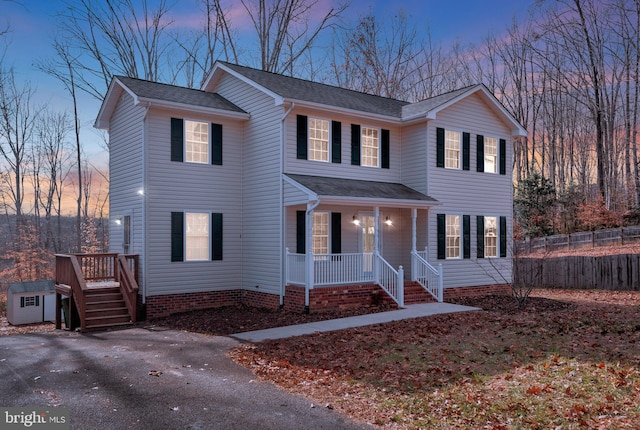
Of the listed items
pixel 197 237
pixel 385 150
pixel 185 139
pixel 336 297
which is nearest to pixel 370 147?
pixel 385 150

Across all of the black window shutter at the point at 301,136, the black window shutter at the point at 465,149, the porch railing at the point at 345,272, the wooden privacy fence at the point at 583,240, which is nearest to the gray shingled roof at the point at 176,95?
the black window shutter at the point at 301,136

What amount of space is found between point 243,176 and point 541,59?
28.5 m

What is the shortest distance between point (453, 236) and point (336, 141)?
536 centimetres

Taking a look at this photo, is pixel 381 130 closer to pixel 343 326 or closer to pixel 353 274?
pixel 353 274

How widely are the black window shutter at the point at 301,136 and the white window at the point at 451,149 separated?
5.19 m

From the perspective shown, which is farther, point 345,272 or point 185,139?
point 185,139

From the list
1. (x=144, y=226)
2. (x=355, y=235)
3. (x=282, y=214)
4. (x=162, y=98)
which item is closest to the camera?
(x=144, y=226)

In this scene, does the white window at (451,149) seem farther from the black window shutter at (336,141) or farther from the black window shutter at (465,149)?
the black window shutter at (336,141)

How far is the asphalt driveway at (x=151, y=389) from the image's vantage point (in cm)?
600

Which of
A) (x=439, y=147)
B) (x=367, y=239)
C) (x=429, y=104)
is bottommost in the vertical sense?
(x=367, y=239)

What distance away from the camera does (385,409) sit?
6.33 m

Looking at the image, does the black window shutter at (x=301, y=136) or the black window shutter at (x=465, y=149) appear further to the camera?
the black window shutter at (x=465, y=149)

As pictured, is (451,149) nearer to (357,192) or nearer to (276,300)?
(357,192)

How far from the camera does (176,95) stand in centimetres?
1583
